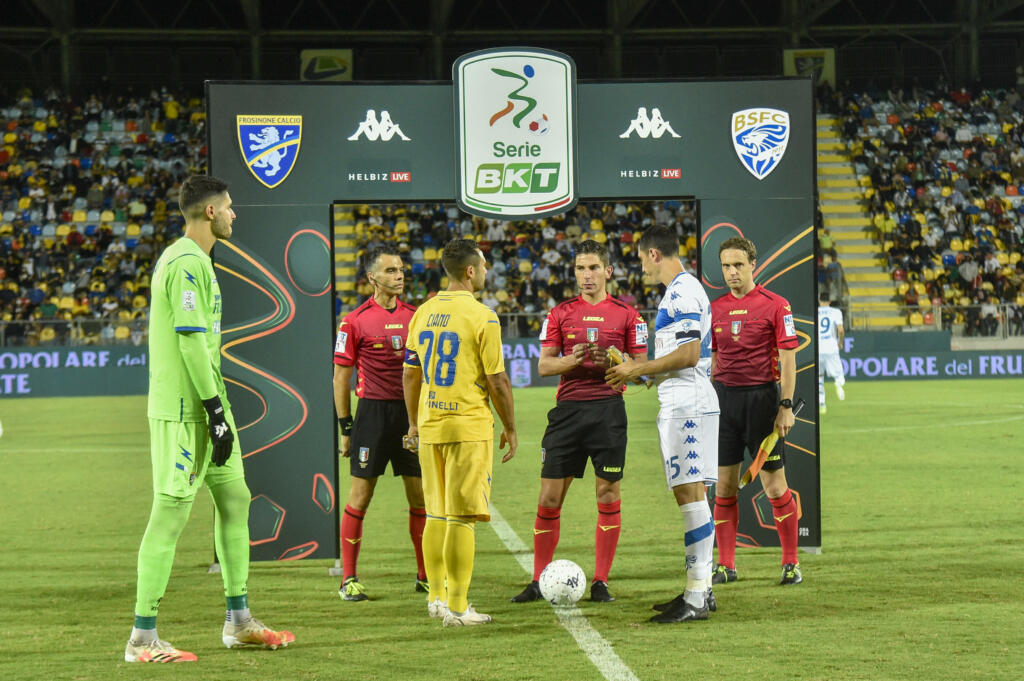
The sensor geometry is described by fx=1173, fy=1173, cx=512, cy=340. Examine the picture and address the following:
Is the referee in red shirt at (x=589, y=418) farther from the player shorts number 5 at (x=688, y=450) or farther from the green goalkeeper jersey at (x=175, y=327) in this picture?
the green goalkeeper jersey at (x=175, y=327)

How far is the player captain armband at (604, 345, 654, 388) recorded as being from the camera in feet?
22.6

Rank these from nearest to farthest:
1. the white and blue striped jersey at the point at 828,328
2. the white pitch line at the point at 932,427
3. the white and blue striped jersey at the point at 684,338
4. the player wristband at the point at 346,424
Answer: the white and blue striped jersey at the point at 684,338 → the player wristband at the point at 346,424 → the white pitch line at the point at 932,427 → the white and blue striped jersey at the point at 828,328

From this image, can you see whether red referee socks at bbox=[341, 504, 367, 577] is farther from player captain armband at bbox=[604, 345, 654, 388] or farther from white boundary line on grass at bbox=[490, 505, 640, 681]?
player captain armband at bbox=[604, 345, 654, 388]

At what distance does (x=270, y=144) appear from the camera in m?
8.64

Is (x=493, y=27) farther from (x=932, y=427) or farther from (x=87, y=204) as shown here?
(x=932, y=427)

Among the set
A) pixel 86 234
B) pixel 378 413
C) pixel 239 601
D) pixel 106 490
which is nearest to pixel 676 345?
pixel 378 413

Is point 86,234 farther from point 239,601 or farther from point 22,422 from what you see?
point 239,601

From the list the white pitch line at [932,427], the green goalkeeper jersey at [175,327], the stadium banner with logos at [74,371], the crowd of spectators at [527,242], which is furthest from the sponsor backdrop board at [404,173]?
the crowd of spectators at [527,242]

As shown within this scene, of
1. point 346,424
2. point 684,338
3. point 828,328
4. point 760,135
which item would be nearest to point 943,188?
point 828,328

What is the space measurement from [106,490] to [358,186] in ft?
20.5

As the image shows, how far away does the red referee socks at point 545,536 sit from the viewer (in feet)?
24.3

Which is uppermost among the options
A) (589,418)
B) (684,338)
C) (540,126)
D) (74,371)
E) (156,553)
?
(540,126)

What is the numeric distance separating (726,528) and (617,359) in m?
1.81

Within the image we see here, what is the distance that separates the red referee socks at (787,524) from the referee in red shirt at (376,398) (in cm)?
238
